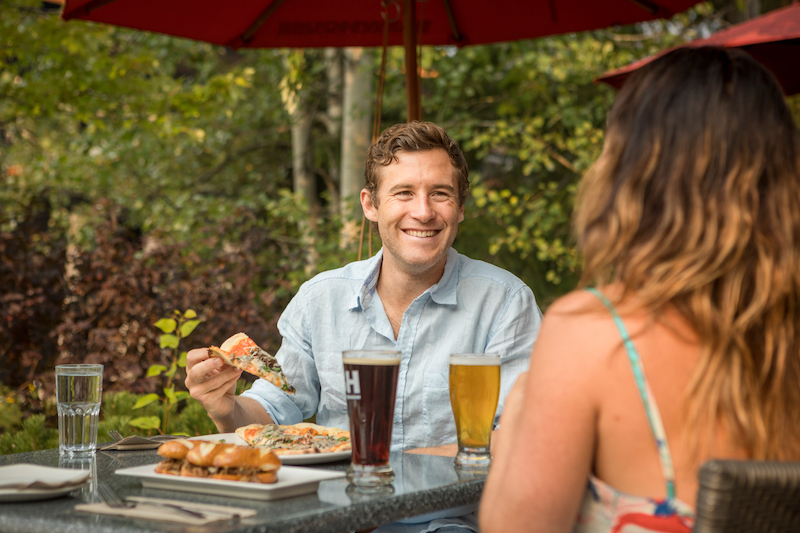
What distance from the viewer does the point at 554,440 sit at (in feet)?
3.62

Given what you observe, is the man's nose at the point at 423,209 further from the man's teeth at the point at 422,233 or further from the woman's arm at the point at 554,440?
the woman's arm at the point at 554,440

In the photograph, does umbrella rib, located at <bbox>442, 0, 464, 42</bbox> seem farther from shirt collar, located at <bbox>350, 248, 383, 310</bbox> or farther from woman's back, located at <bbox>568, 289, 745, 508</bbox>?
woman's back, located at <bbox>568, 289, 745, 508</bbox>

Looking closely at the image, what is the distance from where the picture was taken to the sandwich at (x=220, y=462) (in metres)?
1.33

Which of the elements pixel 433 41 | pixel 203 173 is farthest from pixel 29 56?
pixel 433 41

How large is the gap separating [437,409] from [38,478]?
1.21 m

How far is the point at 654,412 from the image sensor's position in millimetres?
1091

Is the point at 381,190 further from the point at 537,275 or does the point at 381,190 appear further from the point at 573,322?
the point at 537,275

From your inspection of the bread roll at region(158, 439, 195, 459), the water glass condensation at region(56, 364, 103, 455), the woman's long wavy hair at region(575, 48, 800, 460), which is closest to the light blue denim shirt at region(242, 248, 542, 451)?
the water glass condensation at region(56, 364, 103, 455)

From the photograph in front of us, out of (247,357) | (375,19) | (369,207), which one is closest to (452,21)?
(375,19)

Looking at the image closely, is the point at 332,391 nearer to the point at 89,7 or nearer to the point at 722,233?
the point at 722,233

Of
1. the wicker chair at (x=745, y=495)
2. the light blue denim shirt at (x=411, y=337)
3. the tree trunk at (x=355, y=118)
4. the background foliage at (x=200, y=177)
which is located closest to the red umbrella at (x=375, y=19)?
the light blue denim shirt at (x=411, y=337)

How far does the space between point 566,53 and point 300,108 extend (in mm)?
2656

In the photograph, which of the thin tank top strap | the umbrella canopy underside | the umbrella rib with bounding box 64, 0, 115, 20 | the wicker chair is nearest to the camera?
the wicker chair

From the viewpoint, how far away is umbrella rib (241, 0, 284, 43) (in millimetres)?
3297
